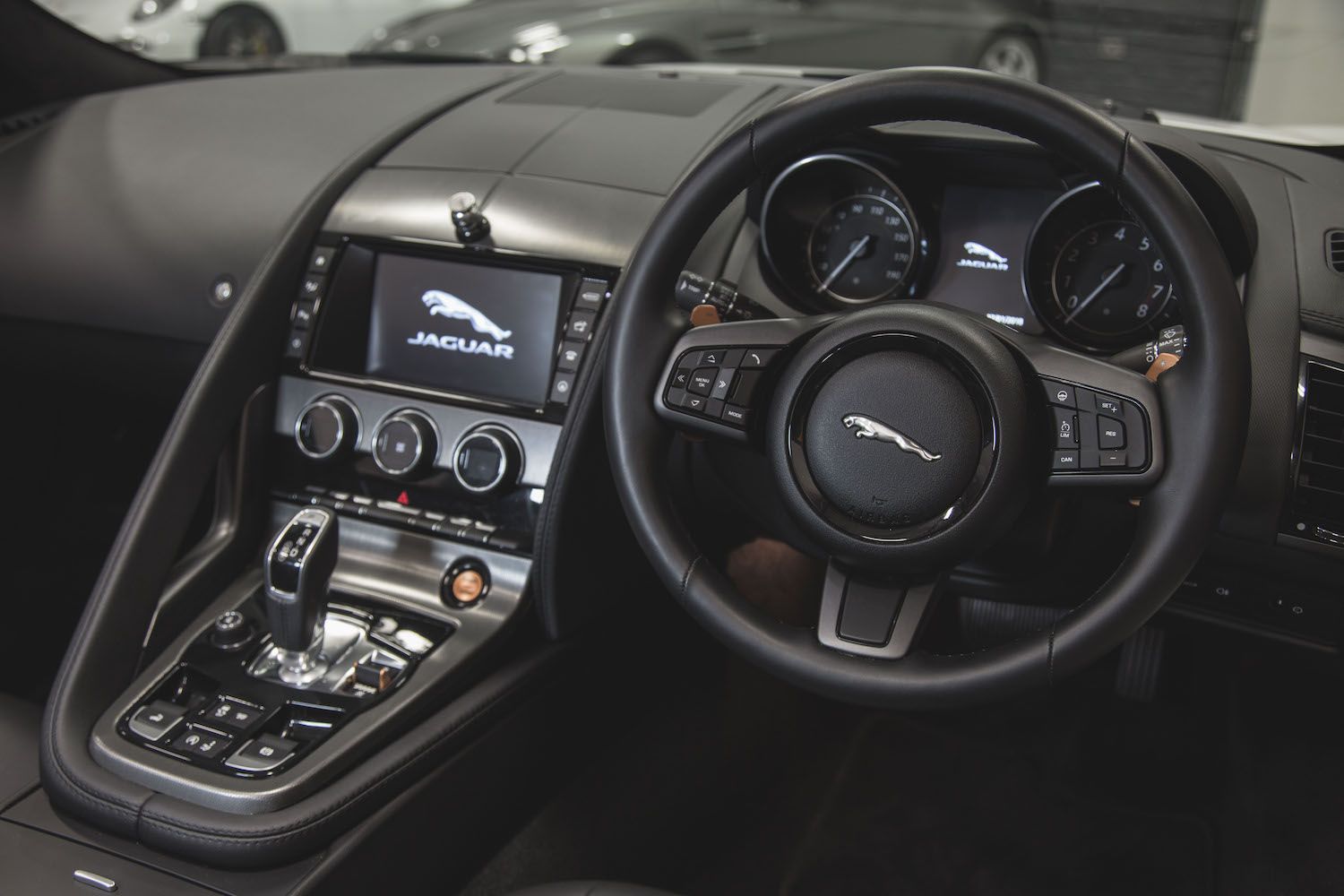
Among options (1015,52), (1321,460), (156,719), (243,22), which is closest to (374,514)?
(156,719)

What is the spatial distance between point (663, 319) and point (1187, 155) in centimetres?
51

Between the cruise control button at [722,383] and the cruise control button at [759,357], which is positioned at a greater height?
the cruise control button at [759,357]

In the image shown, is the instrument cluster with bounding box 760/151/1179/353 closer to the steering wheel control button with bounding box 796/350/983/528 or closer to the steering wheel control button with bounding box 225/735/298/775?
the steering wheel control button with bounding box 796/350/983/528

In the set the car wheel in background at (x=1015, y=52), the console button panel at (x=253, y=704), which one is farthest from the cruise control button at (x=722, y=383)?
the car wheel in background at (x=1015, y=52)

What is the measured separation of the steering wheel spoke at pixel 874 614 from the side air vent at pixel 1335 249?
558mm

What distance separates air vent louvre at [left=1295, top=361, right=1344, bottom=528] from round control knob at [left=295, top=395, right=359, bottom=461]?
1.02 meters

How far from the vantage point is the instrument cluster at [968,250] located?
113 cm

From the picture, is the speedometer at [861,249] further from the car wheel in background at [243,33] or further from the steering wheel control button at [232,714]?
the car wheel in background at [243,33]

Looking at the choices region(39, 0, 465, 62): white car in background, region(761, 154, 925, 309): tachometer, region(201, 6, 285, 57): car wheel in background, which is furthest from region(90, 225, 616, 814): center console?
region(201, 6, 285, 57): car wheel in background

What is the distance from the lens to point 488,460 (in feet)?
4.13

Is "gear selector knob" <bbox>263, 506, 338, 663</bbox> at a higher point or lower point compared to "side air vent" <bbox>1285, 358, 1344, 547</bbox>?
lower

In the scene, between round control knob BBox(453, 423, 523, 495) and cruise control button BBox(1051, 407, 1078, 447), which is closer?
cruise control button BBox(1051, 407, 1078, 447)

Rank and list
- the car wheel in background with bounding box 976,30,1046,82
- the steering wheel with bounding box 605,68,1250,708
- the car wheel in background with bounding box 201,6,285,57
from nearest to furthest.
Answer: the steering wheel with bounding box 605,68,1250,708 → the car wheel in background with bounding box 976,30,1046,82 → the car wheel in background with bounding box 201,6,285,57

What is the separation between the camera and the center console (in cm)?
110
